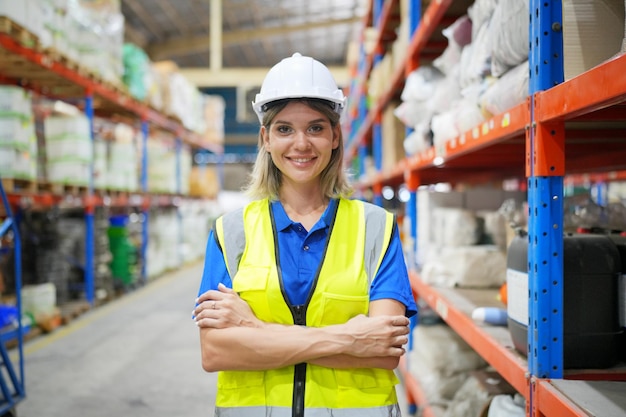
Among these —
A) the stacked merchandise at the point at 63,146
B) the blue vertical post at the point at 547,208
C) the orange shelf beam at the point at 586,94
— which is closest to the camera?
the orange shelf beam at the point at 586,94

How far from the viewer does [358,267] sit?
1782mm

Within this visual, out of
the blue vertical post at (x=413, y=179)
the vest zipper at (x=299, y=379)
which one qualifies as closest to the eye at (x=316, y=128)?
the vest zipper at (x=299, y=379)

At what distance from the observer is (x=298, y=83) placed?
183 cm

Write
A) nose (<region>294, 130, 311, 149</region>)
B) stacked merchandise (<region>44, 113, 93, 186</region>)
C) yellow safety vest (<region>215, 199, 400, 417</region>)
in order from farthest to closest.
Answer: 1. stacked merchandise (<region>44, 113, 93, 186</region>)
2. nose (<region>294, 130, 311, 149</region>)
3. yellow safety vest (<region>215, 199, 400, 417</region>)

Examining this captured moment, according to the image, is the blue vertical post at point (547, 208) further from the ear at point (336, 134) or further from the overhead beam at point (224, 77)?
the overhead beam at point (224, 77)

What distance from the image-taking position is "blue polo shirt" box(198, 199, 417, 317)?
1.77 meters

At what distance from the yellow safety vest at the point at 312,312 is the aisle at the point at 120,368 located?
96.4 inches

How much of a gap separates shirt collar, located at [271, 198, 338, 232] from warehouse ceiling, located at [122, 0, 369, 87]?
13.2 m

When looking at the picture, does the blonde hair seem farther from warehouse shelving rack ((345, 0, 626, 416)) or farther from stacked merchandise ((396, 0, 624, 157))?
stacked merchandise ((396, 0, 624, 157))

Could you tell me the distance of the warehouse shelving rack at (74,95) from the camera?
17.4 feet

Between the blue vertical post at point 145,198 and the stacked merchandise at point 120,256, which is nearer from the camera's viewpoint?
the stacked merchandise at point 120,256

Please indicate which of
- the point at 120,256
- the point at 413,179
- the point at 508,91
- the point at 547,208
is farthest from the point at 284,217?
the point at 120,256

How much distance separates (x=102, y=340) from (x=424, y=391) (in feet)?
12.6

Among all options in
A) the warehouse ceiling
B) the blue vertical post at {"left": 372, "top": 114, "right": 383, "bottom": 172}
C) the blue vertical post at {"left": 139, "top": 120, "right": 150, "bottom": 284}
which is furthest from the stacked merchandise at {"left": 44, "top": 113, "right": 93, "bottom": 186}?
the warehouse ceiling
